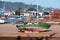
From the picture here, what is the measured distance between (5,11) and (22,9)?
11.8 ft

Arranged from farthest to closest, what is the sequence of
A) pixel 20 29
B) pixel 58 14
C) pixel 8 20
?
pixel 58 14 < pixel 8 20 < pixel 20 29

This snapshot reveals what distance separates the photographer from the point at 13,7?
159 feet

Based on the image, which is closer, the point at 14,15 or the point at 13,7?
the point at 14,15

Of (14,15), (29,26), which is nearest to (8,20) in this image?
(14,15)

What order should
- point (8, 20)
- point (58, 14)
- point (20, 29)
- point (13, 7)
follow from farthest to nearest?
point (13, 7)
point (58, 14)
point (8, 20)
point (20, 29)

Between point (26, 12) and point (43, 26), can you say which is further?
point (26, 12)

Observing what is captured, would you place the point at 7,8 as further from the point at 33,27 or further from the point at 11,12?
the point at 33,27

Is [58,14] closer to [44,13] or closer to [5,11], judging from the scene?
[44,13]

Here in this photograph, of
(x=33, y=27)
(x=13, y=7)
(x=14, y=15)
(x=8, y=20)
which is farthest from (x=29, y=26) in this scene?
(x=13, y=7)

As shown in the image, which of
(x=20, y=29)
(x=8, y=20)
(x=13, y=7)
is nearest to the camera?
(x=20, y=29)

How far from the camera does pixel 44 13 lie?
4566 centimetres

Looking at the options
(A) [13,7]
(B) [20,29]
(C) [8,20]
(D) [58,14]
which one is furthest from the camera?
(A) [13,7]

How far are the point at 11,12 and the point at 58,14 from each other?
9.04m

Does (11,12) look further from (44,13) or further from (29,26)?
(29,26)
